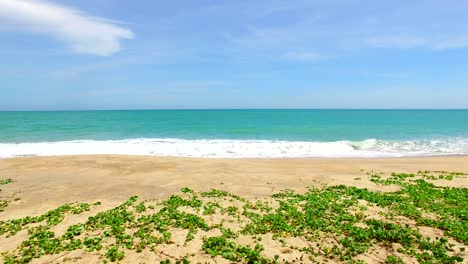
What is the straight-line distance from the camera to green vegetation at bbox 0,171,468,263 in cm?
646

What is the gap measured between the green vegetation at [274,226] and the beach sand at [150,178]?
514mm

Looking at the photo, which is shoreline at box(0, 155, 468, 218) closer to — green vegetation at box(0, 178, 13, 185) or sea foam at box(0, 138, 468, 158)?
green vegetation at box(0, 178, 13, 185)

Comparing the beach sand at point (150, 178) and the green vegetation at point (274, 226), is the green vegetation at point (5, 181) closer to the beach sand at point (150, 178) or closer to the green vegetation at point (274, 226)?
the beach sand at point (150, 178)

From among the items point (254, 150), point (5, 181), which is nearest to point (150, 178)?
point (5, 181)

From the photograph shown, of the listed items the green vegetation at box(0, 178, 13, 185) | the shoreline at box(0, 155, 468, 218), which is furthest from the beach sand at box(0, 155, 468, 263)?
the green vegetation at box(0, 178, 13, 185)

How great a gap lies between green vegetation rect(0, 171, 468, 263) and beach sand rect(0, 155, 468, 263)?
1.69ft

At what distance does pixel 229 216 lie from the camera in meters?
8.61

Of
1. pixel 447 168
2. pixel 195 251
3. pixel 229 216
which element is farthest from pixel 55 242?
pixel 447 168

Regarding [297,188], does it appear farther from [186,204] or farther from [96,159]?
[96,159]

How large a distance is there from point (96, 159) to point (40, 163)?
3178 millimetres

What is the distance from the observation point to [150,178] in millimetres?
13938

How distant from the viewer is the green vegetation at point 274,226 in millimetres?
6465

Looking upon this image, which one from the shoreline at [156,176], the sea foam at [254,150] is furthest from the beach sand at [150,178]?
the sea foam at [254,150]

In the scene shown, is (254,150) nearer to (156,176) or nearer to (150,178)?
(156,176)
